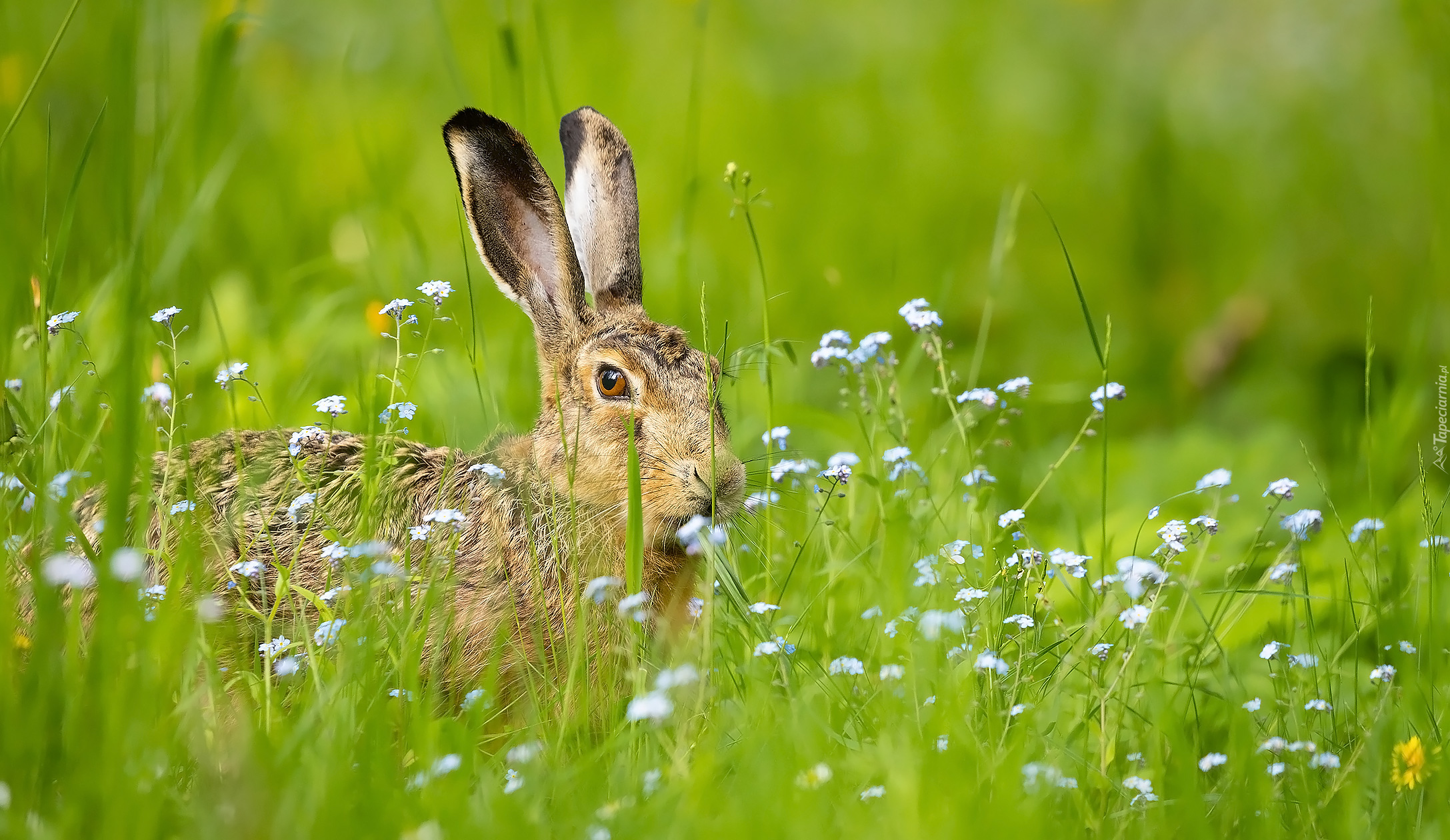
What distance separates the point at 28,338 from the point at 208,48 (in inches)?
58.2

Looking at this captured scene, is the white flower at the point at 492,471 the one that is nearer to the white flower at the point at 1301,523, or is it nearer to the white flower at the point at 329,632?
the white flower at the point at 329,632

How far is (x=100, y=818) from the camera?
2.25 metres

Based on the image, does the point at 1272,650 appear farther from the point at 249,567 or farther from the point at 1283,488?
the point at 249,567

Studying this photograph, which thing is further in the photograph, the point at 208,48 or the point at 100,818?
the point at 208,48

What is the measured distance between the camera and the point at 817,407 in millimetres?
6355

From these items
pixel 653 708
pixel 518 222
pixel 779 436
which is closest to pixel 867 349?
pixel 779 436

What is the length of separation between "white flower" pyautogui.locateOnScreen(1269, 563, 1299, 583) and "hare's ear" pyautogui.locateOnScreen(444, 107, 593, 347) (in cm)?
240

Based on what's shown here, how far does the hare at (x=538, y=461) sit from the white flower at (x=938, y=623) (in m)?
0.79

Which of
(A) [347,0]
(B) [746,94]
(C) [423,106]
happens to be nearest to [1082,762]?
(B) [746,94]

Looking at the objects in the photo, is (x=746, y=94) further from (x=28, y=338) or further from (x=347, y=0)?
(x=28, y=338)

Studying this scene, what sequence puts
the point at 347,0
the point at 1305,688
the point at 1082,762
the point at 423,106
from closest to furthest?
the point at 1082,762 → the point at 1305,688 → the point at 423,106 → the point at 347,0

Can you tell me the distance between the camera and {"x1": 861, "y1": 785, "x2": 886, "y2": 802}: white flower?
2.49 m

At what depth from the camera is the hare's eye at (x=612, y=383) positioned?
4.30 metres

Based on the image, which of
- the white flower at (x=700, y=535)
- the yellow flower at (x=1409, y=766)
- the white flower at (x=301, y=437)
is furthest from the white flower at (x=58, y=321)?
the yellow flower at (x=1409, y=766)
